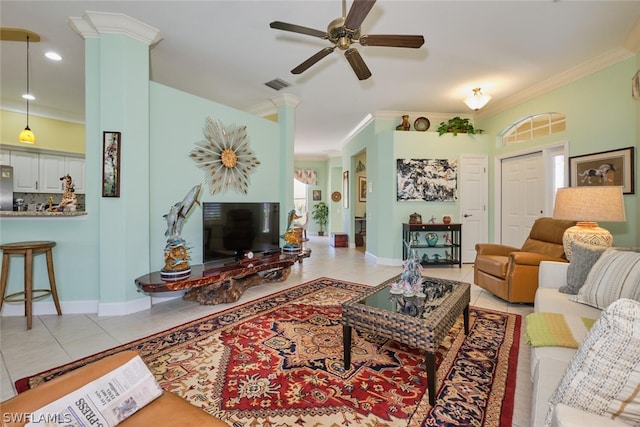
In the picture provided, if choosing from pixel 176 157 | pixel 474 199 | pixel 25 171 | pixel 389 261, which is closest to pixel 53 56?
pixel 176 157

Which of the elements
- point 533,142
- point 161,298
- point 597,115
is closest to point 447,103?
point 533,142

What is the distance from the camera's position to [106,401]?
858mm

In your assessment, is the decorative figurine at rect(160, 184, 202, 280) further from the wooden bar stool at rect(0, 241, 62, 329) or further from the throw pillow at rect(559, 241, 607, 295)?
the throw pillow at rect(559, 241, 607, 295)

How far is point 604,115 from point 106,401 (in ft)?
17.3

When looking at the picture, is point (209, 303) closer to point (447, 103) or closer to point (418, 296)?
point (418, 296)

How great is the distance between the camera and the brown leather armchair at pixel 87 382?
777 millimetres

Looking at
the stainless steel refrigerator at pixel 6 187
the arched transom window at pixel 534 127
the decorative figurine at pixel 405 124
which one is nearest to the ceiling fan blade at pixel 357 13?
the decorative figurine at pixel 405 124

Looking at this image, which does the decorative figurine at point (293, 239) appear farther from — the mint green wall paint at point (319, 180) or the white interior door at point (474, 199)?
the mint green wall paint at point (319, 180)

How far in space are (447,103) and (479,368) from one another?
177 inches

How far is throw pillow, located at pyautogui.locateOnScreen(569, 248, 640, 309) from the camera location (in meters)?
1.69

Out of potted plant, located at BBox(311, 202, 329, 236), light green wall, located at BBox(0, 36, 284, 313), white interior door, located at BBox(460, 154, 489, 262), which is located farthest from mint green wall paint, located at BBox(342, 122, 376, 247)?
light green wall, located at BBox(0, 36, 284, 313)

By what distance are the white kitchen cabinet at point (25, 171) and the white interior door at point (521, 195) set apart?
→ 885 cm

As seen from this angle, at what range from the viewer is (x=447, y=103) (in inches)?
195

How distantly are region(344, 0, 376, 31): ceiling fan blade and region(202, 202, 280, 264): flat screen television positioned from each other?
2.38 metres
